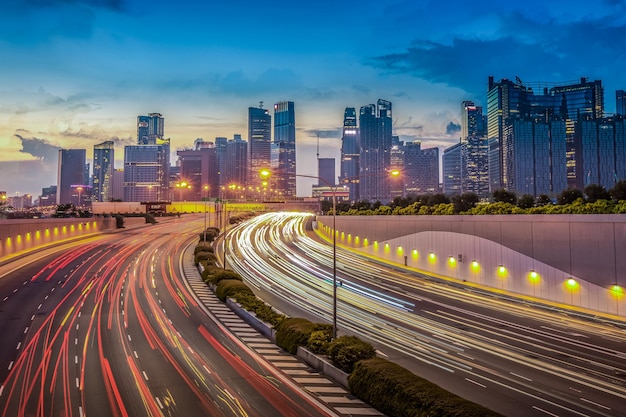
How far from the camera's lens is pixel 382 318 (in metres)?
32.8

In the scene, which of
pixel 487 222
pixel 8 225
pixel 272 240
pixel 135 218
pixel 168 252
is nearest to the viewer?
pixel 487 222

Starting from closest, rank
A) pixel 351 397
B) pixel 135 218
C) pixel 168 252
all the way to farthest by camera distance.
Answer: pixel 351 397
pixel 168 252
pixel 135 218

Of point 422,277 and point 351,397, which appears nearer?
point 351,397

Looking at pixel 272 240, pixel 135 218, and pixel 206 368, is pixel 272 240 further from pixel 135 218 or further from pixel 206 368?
pixel 206 368

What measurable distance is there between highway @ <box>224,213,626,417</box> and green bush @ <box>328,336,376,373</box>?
3110 millimetres

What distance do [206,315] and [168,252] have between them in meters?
40.1

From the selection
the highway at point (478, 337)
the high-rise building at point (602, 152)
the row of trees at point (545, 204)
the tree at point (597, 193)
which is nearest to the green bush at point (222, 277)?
the highway at point (478, 337)

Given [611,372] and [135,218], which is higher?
[135,218]

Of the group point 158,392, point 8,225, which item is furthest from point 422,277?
point 8,225

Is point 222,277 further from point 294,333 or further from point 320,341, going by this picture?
point 320,341

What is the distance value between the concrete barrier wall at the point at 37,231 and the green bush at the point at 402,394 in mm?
58061

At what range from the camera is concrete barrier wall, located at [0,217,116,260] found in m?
60.1

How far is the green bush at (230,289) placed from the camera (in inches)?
1473

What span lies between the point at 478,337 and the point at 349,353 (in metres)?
11.2
